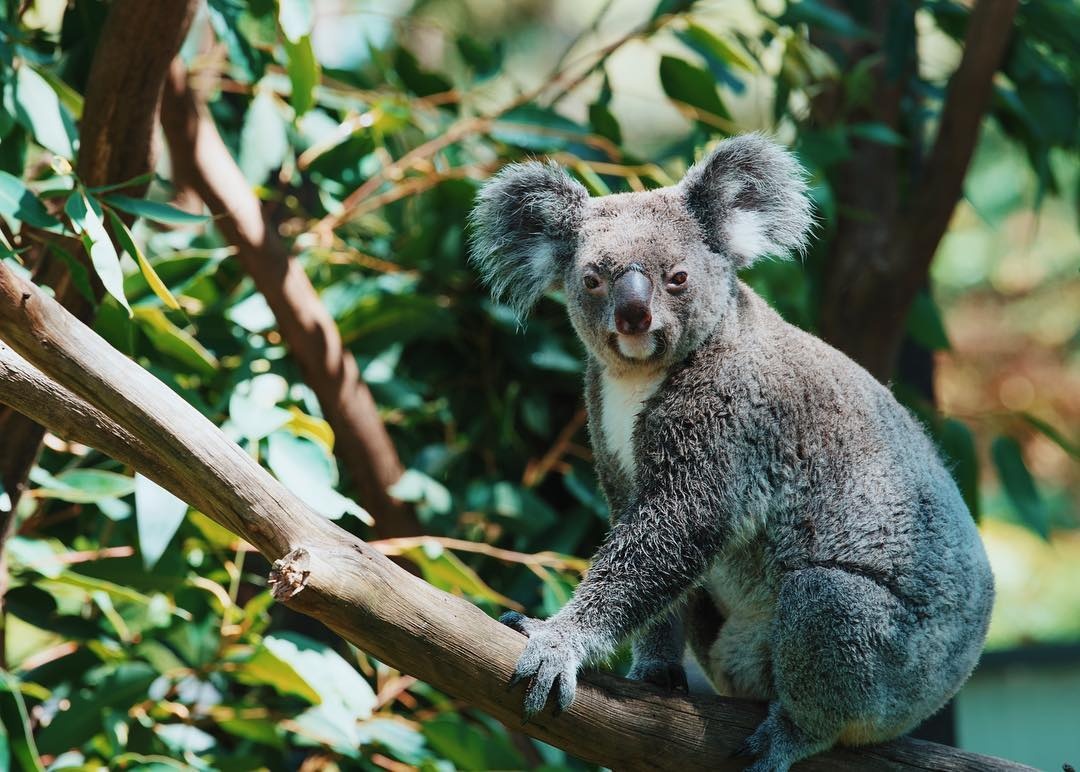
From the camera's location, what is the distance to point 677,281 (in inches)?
95.8

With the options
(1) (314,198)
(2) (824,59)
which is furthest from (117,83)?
(2) (824,59)

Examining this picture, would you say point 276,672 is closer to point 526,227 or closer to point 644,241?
point 526,227

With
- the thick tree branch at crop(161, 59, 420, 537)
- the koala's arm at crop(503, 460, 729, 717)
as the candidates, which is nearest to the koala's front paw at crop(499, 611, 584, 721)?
the koala's arm at crop(503, 460, 729, 717)

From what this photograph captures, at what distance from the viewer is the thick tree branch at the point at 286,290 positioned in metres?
3.20

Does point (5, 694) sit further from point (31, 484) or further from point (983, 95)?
point (983, 95)

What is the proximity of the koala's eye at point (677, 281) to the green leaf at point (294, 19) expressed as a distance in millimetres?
1029

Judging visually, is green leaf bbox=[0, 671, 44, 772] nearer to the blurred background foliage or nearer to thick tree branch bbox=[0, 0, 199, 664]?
the blurred background foliage

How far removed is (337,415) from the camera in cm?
334

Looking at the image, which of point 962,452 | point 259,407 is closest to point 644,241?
point 259,407

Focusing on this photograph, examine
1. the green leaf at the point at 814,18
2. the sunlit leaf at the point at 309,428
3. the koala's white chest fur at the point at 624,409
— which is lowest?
the sunlit leaf at the point at 309,428

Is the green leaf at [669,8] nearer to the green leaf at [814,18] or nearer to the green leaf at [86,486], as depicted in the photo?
the green leaf at [814,18]

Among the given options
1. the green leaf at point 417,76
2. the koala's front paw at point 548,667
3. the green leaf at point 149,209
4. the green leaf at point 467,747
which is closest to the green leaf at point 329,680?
the green leaf at point 467,747

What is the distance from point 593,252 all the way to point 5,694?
1.67 meters

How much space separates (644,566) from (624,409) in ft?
1.36
